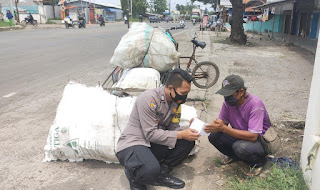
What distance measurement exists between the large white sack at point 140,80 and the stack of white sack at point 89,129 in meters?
0.90

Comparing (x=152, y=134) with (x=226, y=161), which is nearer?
(x=152, y=134)

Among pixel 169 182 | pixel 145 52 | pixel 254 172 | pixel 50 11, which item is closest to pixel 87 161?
pixel 169 182

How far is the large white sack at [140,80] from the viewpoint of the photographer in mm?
3971

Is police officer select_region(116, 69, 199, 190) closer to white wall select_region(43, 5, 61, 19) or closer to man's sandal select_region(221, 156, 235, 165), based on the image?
man's sandal select_region(221, 156, 235, 165)

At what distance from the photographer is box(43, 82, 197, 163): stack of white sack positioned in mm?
2873

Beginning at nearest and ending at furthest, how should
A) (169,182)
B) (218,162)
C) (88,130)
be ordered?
(169,182) → (88,130) → (218,162)

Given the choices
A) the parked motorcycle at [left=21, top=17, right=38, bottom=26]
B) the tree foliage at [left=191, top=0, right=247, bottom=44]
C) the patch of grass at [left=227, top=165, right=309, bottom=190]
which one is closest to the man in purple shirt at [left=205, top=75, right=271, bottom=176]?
the patch of grass at [left=227, top=165, right=309, bottom=190]

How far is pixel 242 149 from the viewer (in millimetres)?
2605

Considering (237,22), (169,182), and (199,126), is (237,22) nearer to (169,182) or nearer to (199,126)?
(199,126)

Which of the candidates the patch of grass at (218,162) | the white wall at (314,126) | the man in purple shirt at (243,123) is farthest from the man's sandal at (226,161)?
the white wall at (314,126)

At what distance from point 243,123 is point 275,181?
1.95 ft

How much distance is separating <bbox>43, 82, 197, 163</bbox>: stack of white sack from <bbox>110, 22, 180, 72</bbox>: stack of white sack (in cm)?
132

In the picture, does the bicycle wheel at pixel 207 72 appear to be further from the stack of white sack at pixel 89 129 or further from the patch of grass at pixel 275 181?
the patch of grass at pixel 275 181

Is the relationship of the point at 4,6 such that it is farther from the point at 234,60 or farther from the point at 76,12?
the point at 234,60
